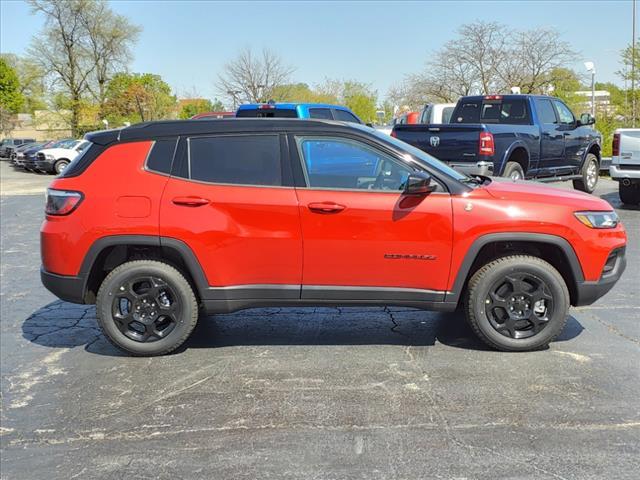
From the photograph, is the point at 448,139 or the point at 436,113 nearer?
the point at 448,139

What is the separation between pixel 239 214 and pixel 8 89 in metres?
76.8

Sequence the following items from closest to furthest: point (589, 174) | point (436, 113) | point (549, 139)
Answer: point (549, 139)
point (589, 174)
point (436, 113)

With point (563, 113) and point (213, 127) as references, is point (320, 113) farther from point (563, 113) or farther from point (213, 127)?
point (213, 127)

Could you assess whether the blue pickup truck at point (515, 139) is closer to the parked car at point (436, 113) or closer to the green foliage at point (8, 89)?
the parked car at point (436, 113)

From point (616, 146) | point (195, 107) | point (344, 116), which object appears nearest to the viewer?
point (616, 146)

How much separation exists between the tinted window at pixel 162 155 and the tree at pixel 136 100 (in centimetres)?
4654

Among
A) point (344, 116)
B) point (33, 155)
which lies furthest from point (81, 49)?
point (344, 116)

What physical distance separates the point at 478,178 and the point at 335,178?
128 centimetres

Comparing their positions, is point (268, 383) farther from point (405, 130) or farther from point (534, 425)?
point (405, 130)

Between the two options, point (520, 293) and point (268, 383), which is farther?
point (520, 293)

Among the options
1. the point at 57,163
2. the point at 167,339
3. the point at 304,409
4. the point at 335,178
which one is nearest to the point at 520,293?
the point at 335,178

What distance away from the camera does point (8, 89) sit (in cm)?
7062

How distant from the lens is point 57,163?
94.9 ft

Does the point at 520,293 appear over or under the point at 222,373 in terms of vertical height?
over
